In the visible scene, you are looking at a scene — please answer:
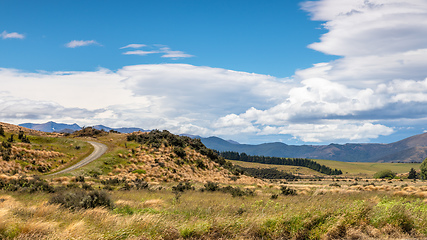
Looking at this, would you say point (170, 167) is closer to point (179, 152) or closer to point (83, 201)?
point (179, 152)

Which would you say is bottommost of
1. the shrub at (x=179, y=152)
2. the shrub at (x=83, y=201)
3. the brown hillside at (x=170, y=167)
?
the brown hillside at (x=170, y=167)

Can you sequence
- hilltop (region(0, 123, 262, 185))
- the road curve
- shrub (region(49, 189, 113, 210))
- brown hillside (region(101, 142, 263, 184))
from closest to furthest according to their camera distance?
shrub (region(49, 189, 113, 210)) → hilltop (region(0, 123, 262, 185)) → the road curve → brown hillside (region(101, 142, 263, 184))

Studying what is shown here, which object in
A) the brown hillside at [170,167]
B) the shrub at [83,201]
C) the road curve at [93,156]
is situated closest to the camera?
the shrub at [83,201]

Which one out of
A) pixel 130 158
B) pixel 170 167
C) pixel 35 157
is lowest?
pixel 170 167

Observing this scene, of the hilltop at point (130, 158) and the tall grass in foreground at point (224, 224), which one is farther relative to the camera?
the hilltop at point (130, 158)

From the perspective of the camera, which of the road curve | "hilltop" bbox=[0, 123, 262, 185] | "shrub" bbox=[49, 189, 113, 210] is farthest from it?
the road curve

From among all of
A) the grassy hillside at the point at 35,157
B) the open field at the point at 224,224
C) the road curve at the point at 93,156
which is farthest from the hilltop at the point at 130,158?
the open field at the point at 224,224

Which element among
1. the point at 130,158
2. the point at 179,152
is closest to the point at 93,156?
the point at 130,158

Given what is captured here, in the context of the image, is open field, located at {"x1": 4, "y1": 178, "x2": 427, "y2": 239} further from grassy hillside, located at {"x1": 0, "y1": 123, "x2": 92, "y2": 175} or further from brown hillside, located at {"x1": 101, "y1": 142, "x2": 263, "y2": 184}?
brown hillside, located at {"x1": 101, "y1": 142, "x2": 263, "y2": 184}

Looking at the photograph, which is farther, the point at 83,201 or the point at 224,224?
the point at 83,201

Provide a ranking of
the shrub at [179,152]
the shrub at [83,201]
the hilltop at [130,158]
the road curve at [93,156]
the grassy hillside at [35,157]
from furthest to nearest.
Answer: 1. the shrub at [179,152]
2. the road curve at [93,156]
3. the hilltop at [130,158]
4. the grassy hillside at [35,157]
5. the shrub at [83,201]

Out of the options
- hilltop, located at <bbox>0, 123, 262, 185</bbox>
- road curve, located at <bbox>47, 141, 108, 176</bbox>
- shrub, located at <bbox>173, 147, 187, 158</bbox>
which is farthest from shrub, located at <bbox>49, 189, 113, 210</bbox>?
shrub, located at <bbox>173, 147, 187, 158</bbox>

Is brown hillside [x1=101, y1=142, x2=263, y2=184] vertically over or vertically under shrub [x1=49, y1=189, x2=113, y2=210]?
under

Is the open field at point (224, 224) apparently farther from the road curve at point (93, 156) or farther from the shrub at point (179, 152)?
the shrub at point (179, 152)
